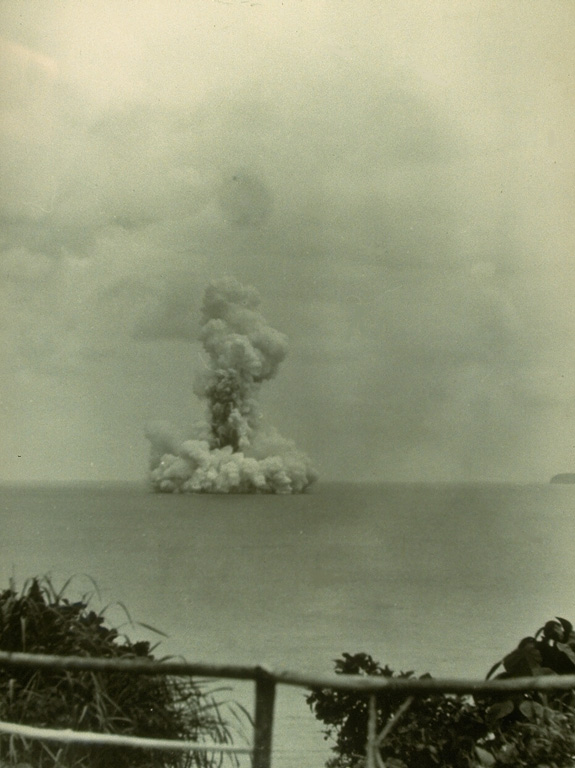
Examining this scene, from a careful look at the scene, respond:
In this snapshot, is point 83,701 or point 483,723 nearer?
point 83,701

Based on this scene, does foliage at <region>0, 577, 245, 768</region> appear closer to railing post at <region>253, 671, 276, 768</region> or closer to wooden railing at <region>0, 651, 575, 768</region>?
wooden railing at <region>0, 651, 575, 768</region>

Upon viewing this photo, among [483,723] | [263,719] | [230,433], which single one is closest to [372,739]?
[263,719]

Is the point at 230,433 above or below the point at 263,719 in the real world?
above

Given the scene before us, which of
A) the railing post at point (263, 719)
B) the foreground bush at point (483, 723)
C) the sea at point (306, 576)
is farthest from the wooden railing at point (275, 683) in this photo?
the sea at point (306, 576)

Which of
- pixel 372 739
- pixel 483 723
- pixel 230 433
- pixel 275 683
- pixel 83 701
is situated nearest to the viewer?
pixel 275 683

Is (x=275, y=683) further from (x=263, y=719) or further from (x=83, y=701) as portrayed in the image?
(x=83, y=701)

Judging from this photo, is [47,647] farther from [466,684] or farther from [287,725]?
[287,725]
